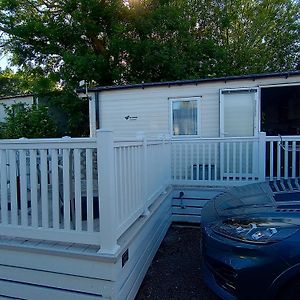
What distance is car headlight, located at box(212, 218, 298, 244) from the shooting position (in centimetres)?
214

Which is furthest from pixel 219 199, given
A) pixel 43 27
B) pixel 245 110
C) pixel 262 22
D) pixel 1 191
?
pixel 262 22

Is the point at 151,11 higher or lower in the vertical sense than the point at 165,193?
higher

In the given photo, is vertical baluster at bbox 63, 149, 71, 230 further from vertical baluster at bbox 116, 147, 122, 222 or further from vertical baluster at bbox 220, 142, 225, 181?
vertical baluster at bbox 220, 142, 225, 181

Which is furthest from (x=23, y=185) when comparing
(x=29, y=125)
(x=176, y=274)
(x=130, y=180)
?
(x=29, y=125)

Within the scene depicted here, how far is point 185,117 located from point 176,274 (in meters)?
4.85

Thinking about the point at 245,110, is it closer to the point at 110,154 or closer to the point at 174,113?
the point at 174,113

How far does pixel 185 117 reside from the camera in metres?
7.61

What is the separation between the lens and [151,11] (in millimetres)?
14336

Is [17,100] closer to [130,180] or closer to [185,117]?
[185,117]

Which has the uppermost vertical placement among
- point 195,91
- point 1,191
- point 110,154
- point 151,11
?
point 151,11

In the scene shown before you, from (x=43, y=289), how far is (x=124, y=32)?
13595 millimetres

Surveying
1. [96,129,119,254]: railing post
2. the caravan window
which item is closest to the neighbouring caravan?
the caravan window

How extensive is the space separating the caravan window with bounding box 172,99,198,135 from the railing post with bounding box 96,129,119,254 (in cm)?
546

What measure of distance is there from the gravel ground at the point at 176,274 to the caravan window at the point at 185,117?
3.56 metres
